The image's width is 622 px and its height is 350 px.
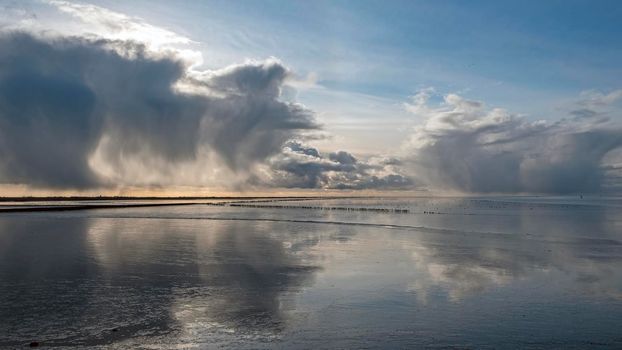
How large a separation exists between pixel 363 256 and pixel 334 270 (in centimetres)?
492

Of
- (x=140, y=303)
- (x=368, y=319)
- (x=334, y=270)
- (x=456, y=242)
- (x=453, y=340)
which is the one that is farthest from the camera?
(x=456, y=242)

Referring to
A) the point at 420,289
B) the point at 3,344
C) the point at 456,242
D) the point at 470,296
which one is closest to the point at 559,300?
the point at 470,296

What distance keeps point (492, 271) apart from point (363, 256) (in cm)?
682

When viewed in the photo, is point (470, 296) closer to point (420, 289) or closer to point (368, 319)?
point (420, 289)

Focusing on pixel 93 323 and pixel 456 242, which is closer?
pixel 93 323

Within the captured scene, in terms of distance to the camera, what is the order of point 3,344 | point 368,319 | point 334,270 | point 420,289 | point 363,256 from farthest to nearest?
point 363,256
point 334,270
point 420,289
point 368,319
point 3,344

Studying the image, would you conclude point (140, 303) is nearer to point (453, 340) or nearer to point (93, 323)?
point (93, 323)

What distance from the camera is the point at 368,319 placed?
44.6 ft

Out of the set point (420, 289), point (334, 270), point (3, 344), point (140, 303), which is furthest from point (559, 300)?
point (3, 344)

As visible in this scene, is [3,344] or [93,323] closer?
[3,344]

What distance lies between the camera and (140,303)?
1497cm

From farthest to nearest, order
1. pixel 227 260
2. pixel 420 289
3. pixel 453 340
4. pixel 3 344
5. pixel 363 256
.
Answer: pixel 363 256 < pixel 227 260 < pixel 420 289 < pixel 453 340 < pixel 3 344

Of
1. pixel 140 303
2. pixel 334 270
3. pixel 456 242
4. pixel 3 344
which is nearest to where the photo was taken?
pixel 3 344

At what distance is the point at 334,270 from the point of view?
2169 centimetres
